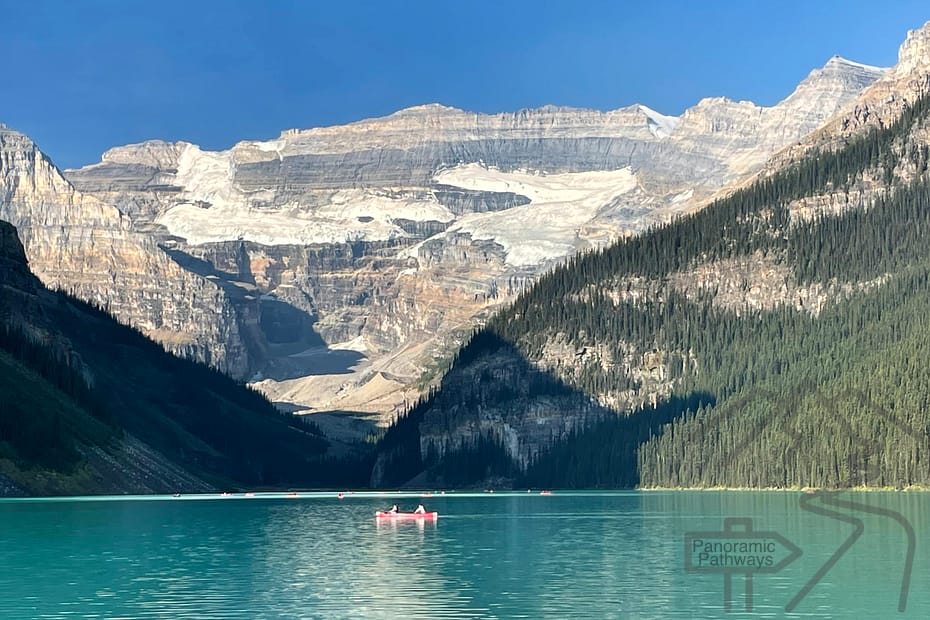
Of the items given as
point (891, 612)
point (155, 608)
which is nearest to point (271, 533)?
point (155, 608)

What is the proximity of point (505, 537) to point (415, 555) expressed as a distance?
2783cm

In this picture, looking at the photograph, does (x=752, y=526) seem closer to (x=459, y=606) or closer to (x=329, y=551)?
(x=329, y=551)

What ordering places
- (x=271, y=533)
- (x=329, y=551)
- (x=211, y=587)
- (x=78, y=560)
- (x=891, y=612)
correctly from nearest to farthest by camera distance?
(x=891, y=612) < (x=211, y=587) < (x=78, y=560) < (x=329, y=551) < (x=271, y=533)

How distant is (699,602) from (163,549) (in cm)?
7071

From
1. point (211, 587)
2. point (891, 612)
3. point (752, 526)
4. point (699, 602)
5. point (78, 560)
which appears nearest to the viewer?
point (891, 612)

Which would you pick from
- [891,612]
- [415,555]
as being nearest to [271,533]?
[415,555]

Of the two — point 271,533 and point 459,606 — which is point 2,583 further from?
point 271,533

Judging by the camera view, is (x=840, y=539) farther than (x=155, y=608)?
Yes

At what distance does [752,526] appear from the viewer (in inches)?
6998

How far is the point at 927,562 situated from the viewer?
13262 cm
